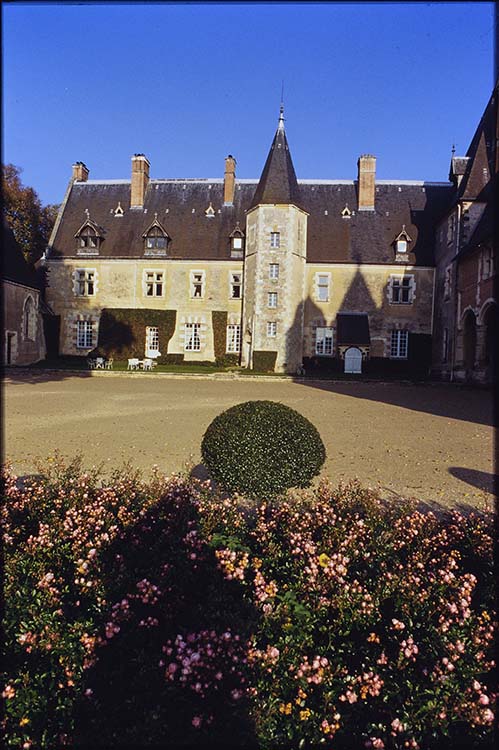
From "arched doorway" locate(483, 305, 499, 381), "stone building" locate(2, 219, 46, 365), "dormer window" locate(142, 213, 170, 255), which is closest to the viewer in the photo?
"arched doorway" locate(483, 305, 499, 381)

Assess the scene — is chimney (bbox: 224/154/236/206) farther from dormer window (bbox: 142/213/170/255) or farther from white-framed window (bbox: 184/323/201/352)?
white-framed window (bbox: 184/323/201/352)

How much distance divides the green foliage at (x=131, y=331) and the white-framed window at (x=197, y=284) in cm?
183

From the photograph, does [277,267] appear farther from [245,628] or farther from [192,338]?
[245,628]

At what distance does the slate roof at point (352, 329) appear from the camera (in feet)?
94.7

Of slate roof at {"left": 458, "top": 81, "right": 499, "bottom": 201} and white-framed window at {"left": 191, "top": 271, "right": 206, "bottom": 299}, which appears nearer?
slate roof at {"left": 458, "top": 81, "right": 499, "bottom": 201}

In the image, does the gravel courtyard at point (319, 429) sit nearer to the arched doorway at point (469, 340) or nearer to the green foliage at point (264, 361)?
the arched doorway at point (469, 340)

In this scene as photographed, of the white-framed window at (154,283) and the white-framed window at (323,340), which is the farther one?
the white-framed window at (154,283)

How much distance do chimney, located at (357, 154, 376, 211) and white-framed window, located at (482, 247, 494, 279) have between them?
1234 centimetres

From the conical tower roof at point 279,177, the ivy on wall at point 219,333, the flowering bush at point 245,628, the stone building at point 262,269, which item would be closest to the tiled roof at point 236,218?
the stone building at point 262,269

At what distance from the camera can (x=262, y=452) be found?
5.14m

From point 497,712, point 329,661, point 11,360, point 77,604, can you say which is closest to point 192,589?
point 77,604

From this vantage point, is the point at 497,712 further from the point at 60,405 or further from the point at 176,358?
the point at 176,358

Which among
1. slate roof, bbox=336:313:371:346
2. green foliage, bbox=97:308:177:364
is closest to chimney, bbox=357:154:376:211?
slate roof, bbox=336:313:371:346

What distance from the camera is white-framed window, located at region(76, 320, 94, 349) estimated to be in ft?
103
